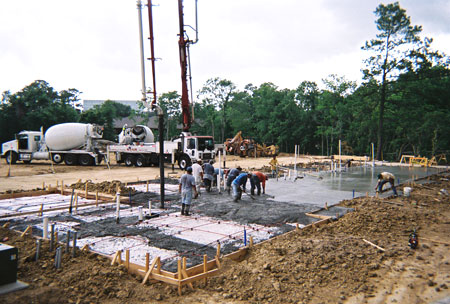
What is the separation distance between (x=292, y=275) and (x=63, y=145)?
73.1 feet

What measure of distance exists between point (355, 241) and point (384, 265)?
3.28 ft

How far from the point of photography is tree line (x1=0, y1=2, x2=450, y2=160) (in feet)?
98.6

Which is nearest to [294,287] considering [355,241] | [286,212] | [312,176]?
[355,241]

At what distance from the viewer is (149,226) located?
7.44 meters

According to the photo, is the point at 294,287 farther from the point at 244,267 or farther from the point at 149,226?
the point at 149,226

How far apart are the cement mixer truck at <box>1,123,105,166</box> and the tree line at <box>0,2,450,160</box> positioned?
37.3 feet

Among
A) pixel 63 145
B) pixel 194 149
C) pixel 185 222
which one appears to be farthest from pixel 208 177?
pixel 63 145

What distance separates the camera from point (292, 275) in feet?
16.0

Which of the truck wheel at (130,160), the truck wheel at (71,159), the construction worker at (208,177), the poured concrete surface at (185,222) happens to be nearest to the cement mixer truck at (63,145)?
the truck wheel at (71,159)

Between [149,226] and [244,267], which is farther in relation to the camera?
[149,226]

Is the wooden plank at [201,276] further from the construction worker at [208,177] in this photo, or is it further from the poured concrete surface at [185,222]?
the construction worker at [208,177]

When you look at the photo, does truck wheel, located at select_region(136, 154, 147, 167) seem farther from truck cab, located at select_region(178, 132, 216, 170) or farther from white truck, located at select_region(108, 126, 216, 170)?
truck cab, located at select_region(178, 132, 216, 170)

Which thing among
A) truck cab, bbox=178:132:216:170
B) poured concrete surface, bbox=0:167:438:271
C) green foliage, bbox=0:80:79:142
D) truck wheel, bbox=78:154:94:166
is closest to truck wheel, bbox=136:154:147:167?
truck cab, bbox=178:132:216:170

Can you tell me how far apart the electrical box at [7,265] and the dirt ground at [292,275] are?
10.8 inches
